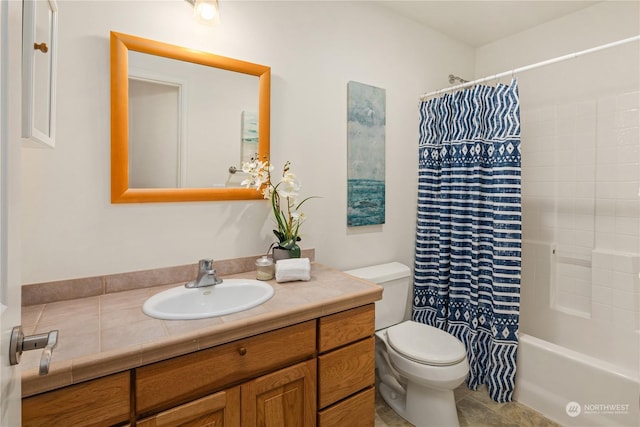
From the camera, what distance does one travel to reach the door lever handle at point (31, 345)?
1.79ft

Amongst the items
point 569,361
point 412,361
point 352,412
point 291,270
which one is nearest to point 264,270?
point 291,270

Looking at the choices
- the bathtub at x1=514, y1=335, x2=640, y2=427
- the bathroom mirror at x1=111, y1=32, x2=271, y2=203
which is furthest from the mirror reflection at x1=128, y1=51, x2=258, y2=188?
the bathtub at x1=514, y1=335, x2=640, y2=427

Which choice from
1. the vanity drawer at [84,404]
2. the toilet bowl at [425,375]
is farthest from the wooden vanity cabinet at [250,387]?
the toilet bowl at [425,375]

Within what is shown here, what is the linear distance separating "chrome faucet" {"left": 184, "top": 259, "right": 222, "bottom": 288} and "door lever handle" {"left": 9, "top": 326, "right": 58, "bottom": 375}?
801mm

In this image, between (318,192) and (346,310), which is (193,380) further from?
(318,192)

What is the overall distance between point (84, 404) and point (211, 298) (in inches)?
23.5

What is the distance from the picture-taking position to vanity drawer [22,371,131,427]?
0.78 meters

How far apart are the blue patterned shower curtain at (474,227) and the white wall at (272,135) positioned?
0.52ft

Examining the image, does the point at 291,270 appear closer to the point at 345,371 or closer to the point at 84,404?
the point at 345,371

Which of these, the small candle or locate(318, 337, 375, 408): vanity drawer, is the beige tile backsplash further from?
locate(318, 337, 375, 408): vanity drawer

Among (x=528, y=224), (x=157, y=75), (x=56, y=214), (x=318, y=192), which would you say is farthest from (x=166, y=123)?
(x=528, y=224)

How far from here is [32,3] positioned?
2.59 ft

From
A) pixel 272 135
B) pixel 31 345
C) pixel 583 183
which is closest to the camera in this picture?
pixel 31 345

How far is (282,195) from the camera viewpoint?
168cm
